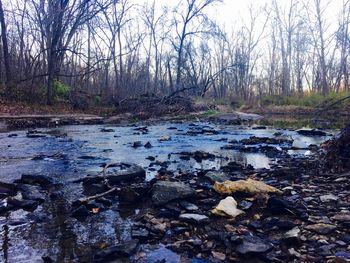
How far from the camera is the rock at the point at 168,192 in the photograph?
3.59 meters

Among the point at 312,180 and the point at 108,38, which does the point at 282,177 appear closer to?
the point at 312,180

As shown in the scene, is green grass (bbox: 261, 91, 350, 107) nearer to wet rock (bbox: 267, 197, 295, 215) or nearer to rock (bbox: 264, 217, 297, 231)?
wet rock (bbox: 267, 197, 295, 215)

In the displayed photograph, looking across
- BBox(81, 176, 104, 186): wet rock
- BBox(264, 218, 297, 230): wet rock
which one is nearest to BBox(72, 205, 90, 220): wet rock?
BBox(81, 176, 104, 186): wet rock

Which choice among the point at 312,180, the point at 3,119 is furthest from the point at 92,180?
the point at 3,119

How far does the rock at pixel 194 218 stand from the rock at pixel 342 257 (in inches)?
44.1

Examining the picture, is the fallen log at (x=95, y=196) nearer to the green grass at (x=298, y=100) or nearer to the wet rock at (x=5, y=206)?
the wet rock at (x=5, y=206)

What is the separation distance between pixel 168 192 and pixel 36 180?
1978 millimetres

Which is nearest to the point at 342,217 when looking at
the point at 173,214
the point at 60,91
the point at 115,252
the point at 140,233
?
the point at 173,214

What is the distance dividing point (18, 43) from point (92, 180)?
2686 centimetres

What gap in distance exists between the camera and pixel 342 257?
7.83 feet

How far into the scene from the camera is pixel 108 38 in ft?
121

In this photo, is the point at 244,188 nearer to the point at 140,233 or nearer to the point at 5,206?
the point at 140,233

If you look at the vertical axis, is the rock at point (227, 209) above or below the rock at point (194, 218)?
above

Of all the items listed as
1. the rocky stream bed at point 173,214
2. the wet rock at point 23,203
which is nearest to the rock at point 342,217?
the rocky stream bed at point 173,214
